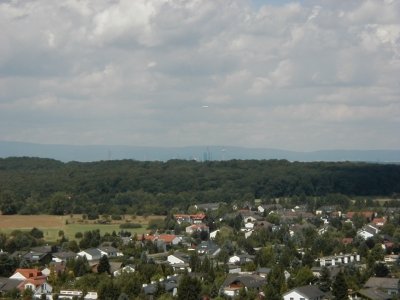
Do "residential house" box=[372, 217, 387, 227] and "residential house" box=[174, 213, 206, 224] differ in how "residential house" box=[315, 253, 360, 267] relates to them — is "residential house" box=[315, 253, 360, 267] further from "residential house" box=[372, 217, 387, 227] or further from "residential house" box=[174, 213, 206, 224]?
"residential house" box=[174, 213, 206, 224]

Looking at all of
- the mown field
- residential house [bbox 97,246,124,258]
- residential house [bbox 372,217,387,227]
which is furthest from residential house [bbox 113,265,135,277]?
residential house [bbox 372,217,387,227]

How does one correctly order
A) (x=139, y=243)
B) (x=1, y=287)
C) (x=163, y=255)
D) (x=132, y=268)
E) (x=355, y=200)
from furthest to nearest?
(x=355, y=200) < (x=139, y=243) < (x=163, y=255) < (x=132, y=268) < (x=1, y=287)

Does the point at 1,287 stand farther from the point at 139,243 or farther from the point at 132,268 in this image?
the point at 139,243

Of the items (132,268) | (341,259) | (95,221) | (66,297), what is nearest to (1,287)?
(66,297)

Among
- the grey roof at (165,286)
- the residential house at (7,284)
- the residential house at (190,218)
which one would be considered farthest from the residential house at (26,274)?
the residential house at (190,218)

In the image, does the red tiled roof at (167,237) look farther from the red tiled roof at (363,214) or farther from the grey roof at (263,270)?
the red tiled roof at (363,214)

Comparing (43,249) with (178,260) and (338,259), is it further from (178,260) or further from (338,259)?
(338,259)
